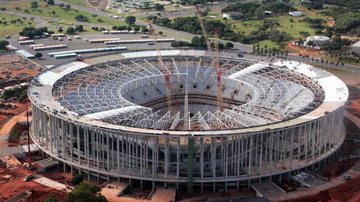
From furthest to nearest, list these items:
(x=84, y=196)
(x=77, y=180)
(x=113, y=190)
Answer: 1. (x=77, y=180)
2. (x=113, y=190)
3. (x=84, y=196)

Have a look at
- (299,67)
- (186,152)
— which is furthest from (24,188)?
(299,67)

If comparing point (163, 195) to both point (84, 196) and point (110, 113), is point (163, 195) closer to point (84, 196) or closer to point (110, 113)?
point (84, 196)

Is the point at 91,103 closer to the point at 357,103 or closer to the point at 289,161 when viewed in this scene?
the point at 289,161

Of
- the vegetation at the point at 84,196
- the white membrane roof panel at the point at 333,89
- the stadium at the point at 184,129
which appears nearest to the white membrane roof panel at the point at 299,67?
the stadium at the point at 184,129

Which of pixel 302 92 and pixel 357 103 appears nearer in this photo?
pixel 302 92

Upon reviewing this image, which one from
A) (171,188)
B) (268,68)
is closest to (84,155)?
(171,188)
